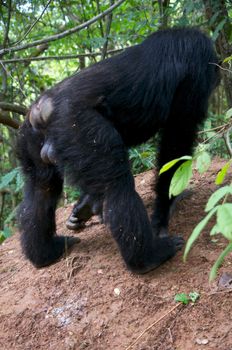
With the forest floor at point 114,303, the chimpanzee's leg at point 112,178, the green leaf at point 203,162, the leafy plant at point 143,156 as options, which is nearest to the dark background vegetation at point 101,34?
the leafy plant at point 143,156

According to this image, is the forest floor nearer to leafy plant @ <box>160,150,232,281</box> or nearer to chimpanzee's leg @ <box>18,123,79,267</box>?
chimpanzee's leg @ <box>18,123,79,267</box>

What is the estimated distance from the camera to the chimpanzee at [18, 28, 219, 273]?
3.18 metres

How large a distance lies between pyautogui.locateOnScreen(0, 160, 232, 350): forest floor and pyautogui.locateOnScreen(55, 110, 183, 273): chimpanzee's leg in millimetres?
254

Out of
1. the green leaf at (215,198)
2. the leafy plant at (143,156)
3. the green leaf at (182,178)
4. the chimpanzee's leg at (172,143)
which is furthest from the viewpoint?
the leafy plant at (143,156)

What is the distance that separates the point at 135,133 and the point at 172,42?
761 mm

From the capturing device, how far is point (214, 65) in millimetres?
3605

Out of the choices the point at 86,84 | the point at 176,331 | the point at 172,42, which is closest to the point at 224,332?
the point at 176,331

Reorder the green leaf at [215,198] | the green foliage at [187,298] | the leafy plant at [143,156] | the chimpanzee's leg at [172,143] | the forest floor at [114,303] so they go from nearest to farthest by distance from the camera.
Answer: the green leaf at [215,198] → the forest floor at [114,303] → the green foliage at [187,298] → the chimpanzee's leg at [172,143] → the leafy plant at [143,156]

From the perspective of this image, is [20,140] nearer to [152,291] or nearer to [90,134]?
[90,134]

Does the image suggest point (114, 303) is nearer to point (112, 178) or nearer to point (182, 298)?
point (182, 298)

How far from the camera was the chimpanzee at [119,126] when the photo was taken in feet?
10.4

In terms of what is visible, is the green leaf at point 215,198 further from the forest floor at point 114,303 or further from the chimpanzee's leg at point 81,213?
the chimpanzee's leg at point 81,213

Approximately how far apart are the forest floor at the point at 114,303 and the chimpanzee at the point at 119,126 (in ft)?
0.60

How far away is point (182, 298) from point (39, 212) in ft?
4.83
